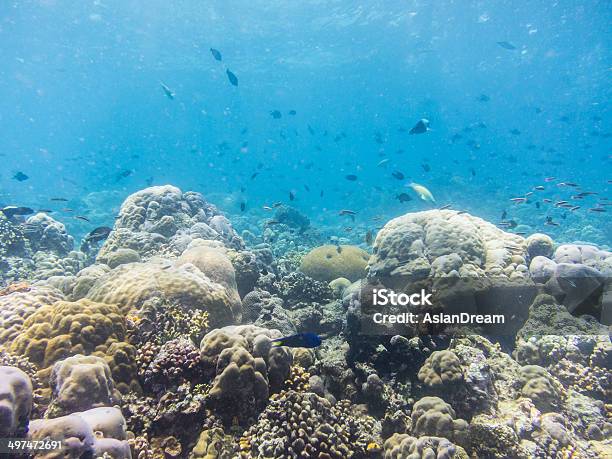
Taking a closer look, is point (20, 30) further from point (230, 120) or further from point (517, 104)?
point (517, 104)

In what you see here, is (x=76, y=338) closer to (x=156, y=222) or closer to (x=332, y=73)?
(x=156, y=222)

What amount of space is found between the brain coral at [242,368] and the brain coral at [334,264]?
7463mm

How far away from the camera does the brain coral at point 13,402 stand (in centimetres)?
254

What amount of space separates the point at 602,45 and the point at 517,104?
5641cm

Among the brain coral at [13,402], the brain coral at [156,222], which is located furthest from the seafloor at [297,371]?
the brain coral at [156,222]

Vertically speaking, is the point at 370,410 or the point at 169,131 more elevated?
the point at 169,131

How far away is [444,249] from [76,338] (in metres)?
6.88

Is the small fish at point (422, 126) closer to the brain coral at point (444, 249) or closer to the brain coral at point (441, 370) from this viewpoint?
the brain coral at point (444, 249)

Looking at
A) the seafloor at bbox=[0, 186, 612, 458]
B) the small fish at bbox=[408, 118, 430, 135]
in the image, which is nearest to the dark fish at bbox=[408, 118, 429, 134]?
the small fish at bbox=[408, 118, 430, 135]

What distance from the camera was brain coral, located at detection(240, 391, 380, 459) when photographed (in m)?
3.60

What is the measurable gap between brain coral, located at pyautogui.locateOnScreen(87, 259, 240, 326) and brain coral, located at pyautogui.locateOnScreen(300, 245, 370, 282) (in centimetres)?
603

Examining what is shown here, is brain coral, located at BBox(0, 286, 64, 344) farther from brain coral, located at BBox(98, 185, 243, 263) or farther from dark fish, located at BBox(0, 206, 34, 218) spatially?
dark fish, located at BBox(0, 206, 34, 218)

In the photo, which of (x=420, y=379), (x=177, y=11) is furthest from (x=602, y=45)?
(x=420, y=379)

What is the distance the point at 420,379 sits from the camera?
4.85 metres
